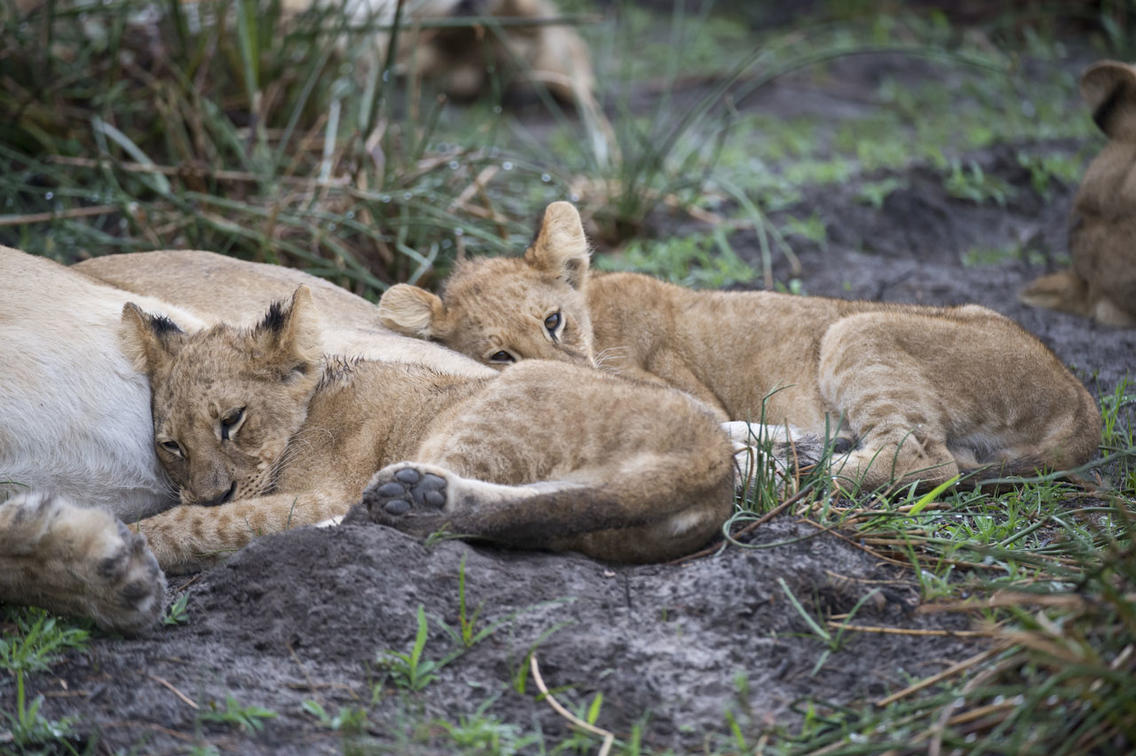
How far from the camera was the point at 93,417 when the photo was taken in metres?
3.63

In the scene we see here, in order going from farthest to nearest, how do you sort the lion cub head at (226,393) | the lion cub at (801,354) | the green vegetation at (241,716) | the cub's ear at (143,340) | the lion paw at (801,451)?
the lion cub at (801,354) < the lion paw at (801,451) < the cub's ear at (143,340) < the lion cub head at (226,393) < the green vegetation at (241,716)

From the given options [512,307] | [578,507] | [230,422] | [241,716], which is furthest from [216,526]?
[512,307]

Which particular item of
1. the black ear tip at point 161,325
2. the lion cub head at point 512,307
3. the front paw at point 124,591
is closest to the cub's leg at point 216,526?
the front paw at point 124,591

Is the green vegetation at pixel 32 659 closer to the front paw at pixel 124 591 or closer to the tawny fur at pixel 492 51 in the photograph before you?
the front paw at pixel 124 591

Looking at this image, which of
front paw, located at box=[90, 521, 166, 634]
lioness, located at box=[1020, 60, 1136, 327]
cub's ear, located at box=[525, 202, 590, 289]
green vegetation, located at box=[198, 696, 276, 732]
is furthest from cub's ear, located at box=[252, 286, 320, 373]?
lioness, located at box=[1020, 60, 1136, 327]

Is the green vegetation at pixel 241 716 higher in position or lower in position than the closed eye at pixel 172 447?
higher

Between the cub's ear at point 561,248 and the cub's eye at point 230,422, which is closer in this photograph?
the cub's eye at point 230,422

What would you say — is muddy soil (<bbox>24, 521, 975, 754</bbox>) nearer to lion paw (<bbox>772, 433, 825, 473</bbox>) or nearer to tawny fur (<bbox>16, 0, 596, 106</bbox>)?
lion paw (<bbox>772, 433, 825, 473</bbox>)

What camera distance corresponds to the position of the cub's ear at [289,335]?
381cm

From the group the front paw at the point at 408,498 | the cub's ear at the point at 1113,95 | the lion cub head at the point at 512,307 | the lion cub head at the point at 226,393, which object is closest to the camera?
the front paw at the point at 408,498

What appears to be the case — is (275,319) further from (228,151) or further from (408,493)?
(228,151)

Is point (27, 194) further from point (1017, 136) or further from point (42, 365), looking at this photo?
point (1017, 136)

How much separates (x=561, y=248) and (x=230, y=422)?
175 cm

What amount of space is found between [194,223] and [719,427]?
3602mm
